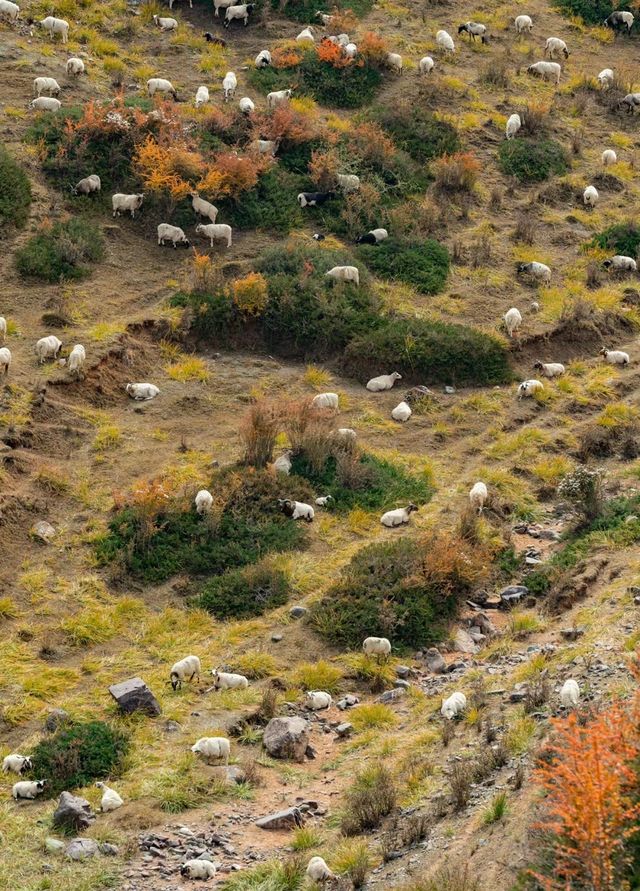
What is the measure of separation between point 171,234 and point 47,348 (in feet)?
14.6

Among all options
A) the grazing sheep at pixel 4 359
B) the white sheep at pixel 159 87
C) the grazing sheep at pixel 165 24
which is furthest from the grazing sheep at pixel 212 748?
the grazing sheep at pixel 165 24

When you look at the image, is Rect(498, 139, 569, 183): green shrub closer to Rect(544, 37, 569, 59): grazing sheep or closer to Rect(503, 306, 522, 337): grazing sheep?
Rect(544, 37, 569, 59): grazing sheep

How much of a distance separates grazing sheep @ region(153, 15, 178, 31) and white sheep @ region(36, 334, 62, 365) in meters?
13.3

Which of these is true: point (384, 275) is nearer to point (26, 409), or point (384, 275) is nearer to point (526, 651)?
point (26, 409)

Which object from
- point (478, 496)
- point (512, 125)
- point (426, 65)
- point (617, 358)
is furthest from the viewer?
point (426, 65)

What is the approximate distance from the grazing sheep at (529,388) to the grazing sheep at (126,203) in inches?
319

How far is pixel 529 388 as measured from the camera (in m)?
21.8

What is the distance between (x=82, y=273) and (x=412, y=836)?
46.7 ft

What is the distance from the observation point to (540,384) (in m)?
21.9

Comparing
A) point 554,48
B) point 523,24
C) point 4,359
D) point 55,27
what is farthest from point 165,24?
point 4,359

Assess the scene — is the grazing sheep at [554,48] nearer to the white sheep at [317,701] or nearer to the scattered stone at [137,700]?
the white sheep at [317,701]

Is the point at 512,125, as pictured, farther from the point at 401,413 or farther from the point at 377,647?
the point at 377,647

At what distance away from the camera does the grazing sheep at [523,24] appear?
3400 centimetres

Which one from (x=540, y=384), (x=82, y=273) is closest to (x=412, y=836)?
(x=540, y=384)
